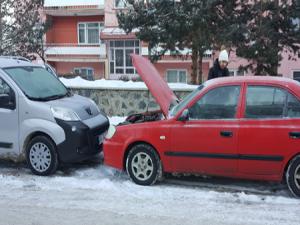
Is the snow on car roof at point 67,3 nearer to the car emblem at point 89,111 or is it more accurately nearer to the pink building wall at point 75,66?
the pink building wall at point 75,66

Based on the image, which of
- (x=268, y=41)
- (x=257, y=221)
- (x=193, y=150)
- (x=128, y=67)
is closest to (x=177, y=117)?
(x=193, y=150)

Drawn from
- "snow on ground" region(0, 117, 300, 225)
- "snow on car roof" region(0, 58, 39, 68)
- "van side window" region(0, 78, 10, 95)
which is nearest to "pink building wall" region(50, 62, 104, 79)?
"snow on car roof" region(0, 58, 39, 68)

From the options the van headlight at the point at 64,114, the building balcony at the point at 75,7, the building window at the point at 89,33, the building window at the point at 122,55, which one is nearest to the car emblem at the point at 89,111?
the van headlight at the point at 64,114

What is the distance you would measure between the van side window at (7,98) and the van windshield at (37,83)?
0.18 meters

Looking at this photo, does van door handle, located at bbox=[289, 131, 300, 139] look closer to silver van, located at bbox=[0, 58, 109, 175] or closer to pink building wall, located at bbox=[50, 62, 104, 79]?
silver van, located at bbox=[0, 58, 109, 175]

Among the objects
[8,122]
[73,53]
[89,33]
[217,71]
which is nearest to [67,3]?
[89,33]

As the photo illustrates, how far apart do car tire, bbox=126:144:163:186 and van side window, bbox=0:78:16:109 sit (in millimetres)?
2182

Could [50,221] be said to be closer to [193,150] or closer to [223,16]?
[193,150]

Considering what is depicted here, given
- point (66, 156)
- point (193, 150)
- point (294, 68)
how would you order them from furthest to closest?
point (294, 68) → point (66, 156) → point (193, 150)

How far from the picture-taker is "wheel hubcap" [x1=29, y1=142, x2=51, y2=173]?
25.0 ft

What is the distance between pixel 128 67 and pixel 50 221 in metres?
29.2

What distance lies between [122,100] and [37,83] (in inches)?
175

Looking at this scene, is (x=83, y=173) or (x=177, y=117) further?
(x=83, y=173)

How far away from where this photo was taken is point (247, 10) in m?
15.7
